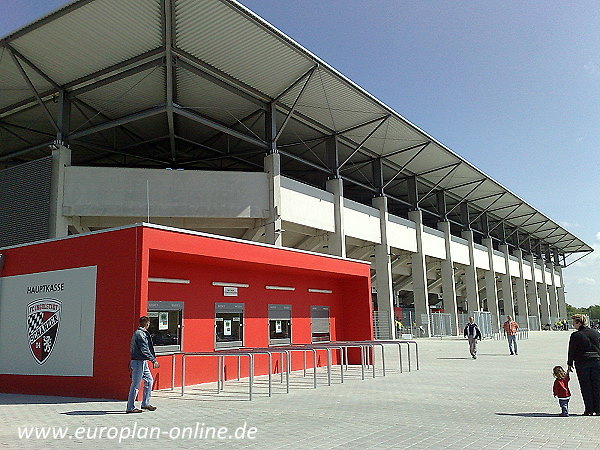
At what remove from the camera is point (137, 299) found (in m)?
10.5

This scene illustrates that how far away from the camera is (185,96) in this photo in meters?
24.7

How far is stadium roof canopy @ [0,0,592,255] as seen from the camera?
64.2 ft

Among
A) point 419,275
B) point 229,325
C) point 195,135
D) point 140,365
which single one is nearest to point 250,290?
point 229,325

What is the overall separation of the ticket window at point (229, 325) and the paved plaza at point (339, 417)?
104 centimetres

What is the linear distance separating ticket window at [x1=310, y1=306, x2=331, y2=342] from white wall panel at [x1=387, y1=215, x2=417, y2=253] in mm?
18902

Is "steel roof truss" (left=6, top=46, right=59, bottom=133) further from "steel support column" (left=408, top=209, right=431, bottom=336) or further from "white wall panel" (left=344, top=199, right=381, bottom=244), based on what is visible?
"steel support column" (left=408, top=209, right=431, bottom=336)

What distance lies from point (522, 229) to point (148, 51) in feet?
169

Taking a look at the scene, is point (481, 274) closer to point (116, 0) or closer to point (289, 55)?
point (289, 55)

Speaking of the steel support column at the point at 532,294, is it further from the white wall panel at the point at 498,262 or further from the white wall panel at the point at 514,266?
the white wall panel at the point at 498,262

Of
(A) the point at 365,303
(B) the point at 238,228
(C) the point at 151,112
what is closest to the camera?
(A) the point at 365,303

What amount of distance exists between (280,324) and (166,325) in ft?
13.4

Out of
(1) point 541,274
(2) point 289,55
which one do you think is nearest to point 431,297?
(1) point 541,274

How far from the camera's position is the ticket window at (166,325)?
11764mm

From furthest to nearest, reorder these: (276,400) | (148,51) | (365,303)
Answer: (148,51) < (365,303) < (276,400)
